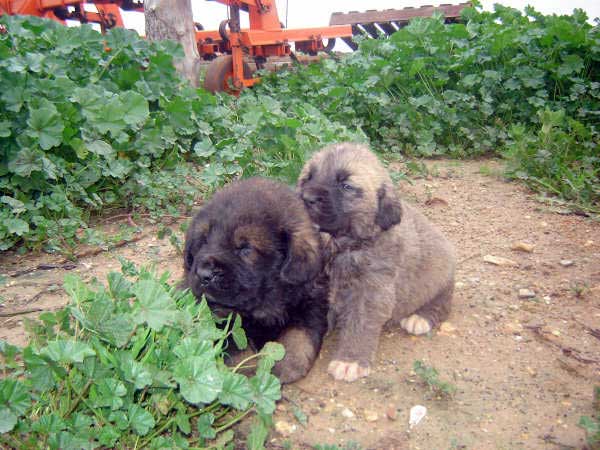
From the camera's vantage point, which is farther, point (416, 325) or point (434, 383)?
point (416, 325)

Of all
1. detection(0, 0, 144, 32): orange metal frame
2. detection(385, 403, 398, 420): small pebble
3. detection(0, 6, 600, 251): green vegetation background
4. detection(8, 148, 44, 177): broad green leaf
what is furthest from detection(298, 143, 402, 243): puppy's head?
detection(0, 0, 144, 32): orange metal frame

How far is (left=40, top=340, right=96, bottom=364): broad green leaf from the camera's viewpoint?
2.16m

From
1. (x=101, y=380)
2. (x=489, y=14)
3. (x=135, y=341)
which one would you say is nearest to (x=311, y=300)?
(x=135, y=341)

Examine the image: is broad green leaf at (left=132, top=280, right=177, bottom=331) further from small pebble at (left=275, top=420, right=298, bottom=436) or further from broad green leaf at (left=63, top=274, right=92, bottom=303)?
small pebble at (left=275, top=420, right=298, bottom=436)

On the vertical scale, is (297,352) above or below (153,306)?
below

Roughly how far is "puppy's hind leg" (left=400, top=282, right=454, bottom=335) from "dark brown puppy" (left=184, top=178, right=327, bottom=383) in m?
0.68

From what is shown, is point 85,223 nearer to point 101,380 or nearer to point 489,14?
point 101,380

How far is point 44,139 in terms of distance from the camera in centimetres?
428

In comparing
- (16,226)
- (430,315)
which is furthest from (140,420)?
(16,226)

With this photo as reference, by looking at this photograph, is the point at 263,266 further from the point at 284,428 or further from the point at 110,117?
the point at 110,117

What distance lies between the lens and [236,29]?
1087cm

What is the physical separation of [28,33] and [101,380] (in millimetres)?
3731

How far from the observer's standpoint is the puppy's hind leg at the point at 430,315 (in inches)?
144

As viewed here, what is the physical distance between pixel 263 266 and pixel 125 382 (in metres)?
0.96
